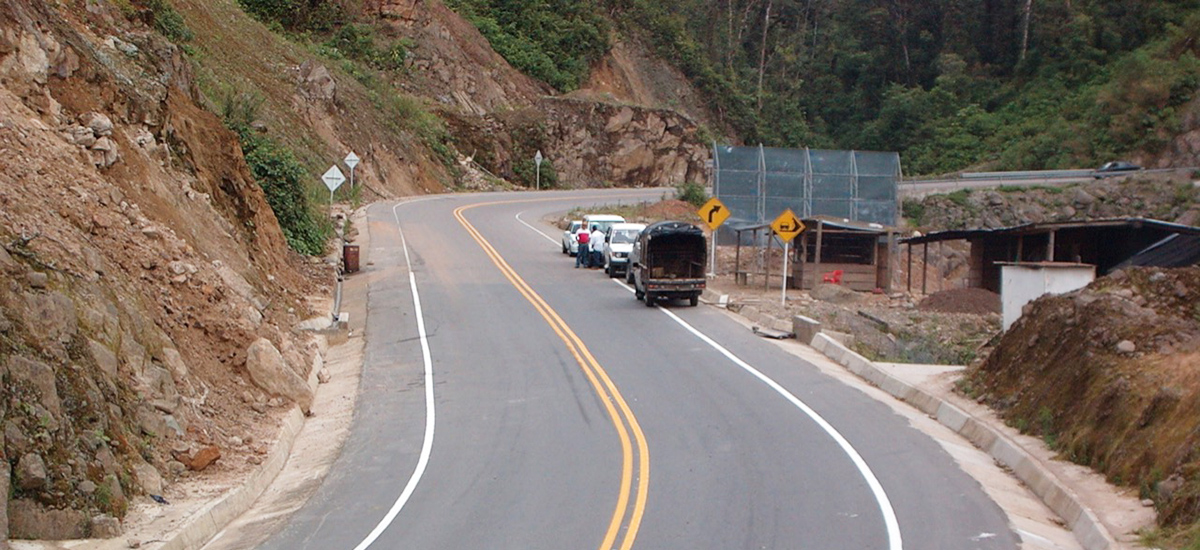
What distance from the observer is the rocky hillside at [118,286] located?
1155cm

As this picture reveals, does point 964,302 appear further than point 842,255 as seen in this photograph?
No

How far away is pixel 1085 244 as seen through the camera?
3275 centimetres

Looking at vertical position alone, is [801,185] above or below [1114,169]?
below

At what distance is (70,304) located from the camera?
1327 cm

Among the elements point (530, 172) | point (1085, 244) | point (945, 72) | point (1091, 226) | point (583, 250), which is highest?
point (945, 72)

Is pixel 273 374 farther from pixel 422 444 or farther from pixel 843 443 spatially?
pixel 843 443

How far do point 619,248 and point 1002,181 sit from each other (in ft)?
121

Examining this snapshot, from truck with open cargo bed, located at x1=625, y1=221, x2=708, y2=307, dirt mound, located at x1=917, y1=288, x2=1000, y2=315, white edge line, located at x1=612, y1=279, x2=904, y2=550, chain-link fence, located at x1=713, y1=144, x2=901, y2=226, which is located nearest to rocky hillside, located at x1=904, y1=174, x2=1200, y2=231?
chain-link fence, located at x1=713, y1=144, x2=901, y2=226

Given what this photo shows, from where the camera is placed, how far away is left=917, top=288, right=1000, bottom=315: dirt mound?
31828mm

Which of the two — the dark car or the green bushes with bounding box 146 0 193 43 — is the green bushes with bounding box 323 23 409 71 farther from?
the dark car

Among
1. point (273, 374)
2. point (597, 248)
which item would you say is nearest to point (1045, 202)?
point (597, 248)

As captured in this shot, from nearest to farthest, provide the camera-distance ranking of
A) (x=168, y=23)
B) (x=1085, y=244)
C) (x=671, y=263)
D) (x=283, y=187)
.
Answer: (x=671, y=263)
(x=283, y=187)
(x=1085, y=244)
(x=168, y=23)

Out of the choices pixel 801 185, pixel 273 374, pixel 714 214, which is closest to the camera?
pixel 273 374

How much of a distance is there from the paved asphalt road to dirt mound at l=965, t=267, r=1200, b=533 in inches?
61.9
